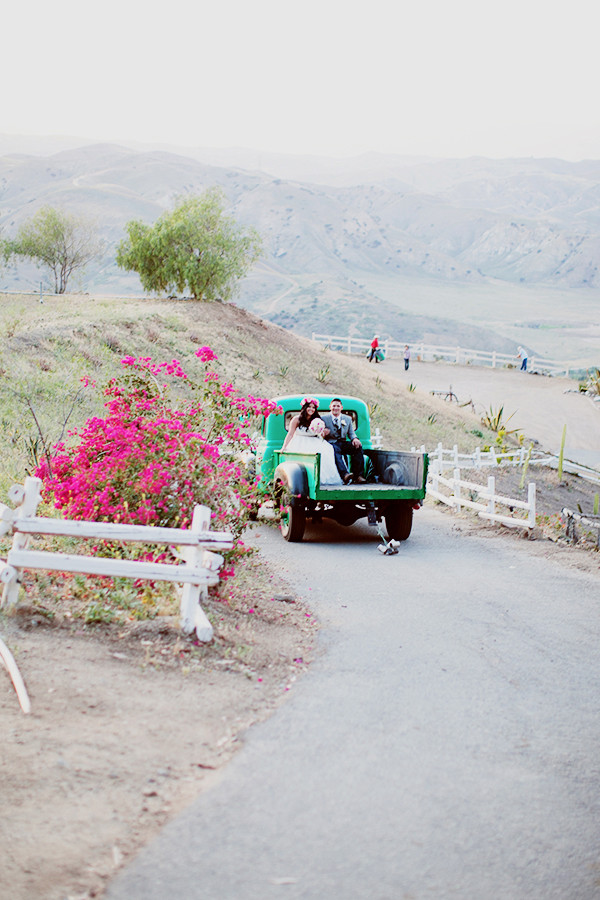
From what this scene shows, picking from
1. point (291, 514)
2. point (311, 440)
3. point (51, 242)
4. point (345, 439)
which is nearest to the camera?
point (291, 514)

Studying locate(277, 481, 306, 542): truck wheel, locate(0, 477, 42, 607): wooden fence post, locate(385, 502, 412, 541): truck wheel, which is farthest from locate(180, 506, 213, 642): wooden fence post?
locate(385, 502, 412, 541): truck wheel

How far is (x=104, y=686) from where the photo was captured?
5457 mm

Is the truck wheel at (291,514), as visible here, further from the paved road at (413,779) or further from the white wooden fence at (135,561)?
the white wooden fence at (135,561)

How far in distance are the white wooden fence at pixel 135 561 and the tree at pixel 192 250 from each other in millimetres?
38234

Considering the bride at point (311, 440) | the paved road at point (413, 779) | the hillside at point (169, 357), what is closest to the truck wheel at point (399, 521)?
the bride at point (311, 440)

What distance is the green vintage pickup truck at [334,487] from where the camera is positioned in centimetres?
1227

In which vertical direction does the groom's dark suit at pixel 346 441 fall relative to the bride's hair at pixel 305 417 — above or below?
below

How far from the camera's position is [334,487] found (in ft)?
41.1

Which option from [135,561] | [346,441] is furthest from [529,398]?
[135,561]

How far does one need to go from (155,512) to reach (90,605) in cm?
129

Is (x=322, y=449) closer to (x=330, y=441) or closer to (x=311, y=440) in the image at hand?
(x=311, y=440)

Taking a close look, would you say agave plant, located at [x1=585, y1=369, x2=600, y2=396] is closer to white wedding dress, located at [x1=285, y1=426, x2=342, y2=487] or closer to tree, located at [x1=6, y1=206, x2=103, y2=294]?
white wedding dress, located at [x1=285, y1=426, x2=342, y2=487]

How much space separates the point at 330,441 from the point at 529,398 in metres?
33.9

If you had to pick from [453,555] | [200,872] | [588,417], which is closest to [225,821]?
[200,872]
